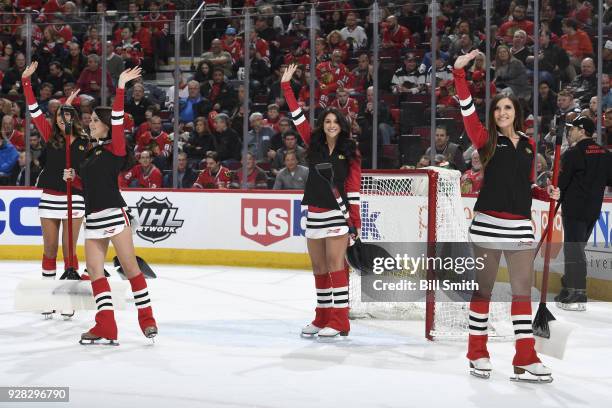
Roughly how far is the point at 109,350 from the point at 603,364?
2761mm

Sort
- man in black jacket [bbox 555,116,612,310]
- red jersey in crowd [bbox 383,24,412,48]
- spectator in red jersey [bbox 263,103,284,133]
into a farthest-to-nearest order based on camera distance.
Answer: spectator in red jersey [bbox 263,103,284,133] < red jersey in crowd [bbox 383,24,412,48] < man in black jacket [bbox 555,116,612,310]

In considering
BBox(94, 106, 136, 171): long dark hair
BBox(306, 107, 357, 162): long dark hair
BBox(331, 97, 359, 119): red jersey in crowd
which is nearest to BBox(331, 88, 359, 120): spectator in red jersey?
BBox(331, 97, 359, 119): red jersey in crowd

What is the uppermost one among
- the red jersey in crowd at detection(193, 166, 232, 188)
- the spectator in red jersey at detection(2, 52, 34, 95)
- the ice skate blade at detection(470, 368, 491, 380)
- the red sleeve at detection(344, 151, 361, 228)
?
the spectator in red jersey at detection(2, 52, 34, 95)

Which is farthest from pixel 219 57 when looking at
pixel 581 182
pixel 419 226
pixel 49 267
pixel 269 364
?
pixel 269 364

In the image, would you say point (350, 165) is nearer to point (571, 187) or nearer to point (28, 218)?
point (571, 187)

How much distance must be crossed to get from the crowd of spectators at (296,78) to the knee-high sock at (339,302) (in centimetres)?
361

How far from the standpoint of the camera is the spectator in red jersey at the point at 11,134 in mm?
11469

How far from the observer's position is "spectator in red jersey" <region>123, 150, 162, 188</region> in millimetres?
11250

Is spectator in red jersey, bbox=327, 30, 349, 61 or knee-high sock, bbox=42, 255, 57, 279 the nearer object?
knee-high sock, bbox=42, 255, 57, 279

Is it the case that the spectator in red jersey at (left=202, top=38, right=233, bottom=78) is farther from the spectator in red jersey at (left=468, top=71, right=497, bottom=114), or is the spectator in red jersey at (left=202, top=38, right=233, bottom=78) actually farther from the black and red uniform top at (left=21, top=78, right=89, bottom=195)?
the black and red uniform top at (left=21, top=78, right=89, bottom=195)

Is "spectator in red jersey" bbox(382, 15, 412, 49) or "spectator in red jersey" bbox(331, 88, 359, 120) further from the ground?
"spectator in red jersey" bbox(382, 15, 412, 49)

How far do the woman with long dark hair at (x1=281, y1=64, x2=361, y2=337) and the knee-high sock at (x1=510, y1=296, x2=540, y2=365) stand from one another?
140cm

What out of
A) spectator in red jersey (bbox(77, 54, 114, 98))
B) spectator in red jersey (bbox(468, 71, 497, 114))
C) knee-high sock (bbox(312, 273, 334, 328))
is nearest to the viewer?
knee-high sock (bbox(312, 273, 334, 328))

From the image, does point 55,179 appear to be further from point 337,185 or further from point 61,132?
point 337,185
